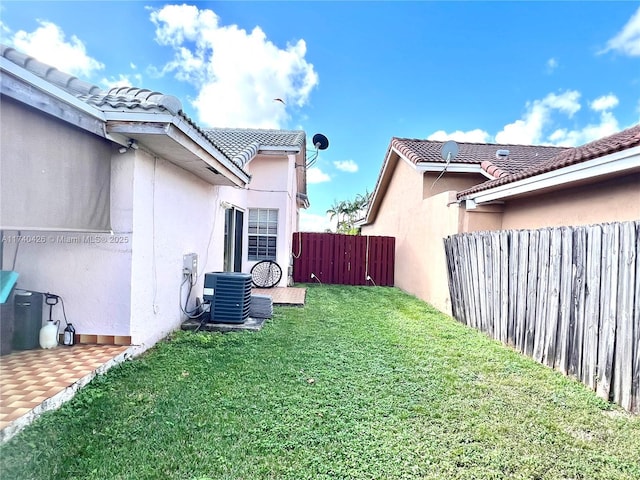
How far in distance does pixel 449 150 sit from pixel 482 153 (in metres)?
3.03

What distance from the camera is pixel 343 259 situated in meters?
14.0

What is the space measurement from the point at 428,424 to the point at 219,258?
6662 mm

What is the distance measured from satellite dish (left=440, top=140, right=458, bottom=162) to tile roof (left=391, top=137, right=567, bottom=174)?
0.19 meters

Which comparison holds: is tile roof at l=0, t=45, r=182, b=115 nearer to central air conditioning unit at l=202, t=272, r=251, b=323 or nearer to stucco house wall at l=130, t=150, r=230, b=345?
stucco house wall at l=130, t=150, r=230, b=345

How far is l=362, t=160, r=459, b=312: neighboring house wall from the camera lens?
8.91m

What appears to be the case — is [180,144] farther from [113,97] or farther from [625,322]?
[625,322]

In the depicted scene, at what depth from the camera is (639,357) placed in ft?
11.6

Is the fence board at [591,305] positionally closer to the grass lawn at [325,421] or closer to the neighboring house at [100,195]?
the grass lawn at [325,421]

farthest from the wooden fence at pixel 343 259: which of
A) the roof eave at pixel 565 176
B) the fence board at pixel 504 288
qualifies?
the fence board at pixel 504 288

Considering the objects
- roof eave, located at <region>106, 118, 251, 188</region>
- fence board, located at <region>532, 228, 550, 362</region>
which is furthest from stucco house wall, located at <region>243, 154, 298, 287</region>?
fence board, located at <region>532, 228, 550, 362</region>

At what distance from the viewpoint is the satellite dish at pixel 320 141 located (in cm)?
1226

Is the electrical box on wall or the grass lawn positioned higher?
the electrical box on wall

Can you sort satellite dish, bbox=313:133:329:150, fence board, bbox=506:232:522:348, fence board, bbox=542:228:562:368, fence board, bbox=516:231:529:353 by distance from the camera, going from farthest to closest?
1. satellite dish, bbox=313:133:329:150
2. fence board, bbox=506:232:522:348
3. fence board, bbox=516:231:529:353
4. fence board, bbox=542:228:562:368

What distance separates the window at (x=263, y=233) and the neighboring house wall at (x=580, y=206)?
7.05 metres
